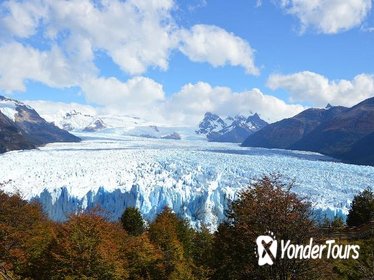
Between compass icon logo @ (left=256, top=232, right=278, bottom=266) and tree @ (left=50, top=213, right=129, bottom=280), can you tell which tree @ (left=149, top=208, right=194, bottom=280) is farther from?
compass icon logo @ (left=256, top=232, right=278, bottom=266)

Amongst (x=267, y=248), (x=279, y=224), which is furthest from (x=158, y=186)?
(x=279, y=224)

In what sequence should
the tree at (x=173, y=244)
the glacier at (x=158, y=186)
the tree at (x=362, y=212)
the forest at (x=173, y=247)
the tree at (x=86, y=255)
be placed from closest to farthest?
the forest at (x=173, y=247) < the tree at (x=86, y=255) < the tree at (x=173, y=244) < the tree at (x=362, y=212) < the glacier at (x=158, y=186)

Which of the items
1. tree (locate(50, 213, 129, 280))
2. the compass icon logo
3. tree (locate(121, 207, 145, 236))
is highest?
the compass icon logo

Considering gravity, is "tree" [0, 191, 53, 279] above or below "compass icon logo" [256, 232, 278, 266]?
below

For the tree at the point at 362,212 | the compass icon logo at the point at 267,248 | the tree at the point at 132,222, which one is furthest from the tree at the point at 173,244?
the tree at the point at 362,212

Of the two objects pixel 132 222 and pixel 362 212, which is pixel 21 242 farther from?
pixel 362 212

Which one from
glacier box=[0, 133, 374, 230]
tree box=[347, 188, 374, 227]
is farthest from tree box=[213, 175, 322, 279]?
glacier box=[0, 133, 374, 230]

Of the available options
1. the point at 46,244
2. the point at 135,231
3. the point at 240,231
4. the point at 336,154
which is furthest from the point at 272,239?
the point at 336,154

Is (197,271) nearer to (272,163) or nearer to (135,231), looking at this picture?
(135,231)

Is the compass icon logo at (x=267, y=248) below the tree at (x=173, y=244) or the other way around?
the other way around

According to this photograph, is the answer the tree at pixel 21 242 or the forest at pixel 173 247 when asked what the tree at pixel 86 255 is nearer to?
the forest at pixel 173 247

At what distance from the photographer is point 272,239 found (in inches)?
709

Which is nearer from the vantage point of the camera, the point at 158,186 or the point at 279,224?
the point at 279,224

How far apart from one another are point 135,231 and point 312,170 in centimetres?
4373
